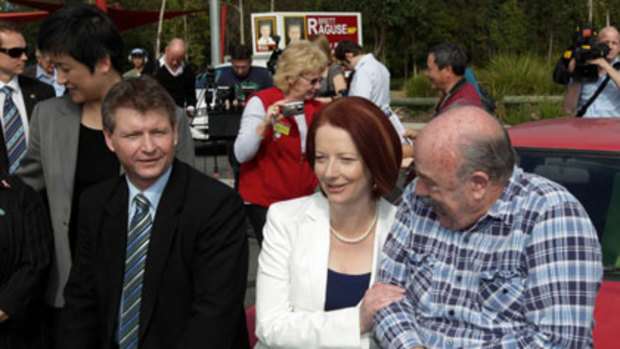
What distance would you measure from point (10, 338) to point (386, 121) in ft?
5.77

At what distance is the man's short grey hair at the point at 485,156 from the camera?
2.23 m

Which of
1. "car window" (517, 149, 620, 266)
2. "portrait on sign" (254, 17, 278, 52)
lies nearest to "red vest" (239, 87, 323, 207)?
"car window" (517, 149, 620, 266)

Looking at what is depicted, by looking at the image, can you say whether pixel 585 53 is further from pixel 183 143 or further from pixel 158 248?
pixel 158 248

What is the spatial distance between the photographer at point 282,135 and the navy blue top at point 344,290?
1919mm

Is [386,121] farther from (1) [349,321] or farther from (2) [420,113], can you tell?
(2) [420,113]

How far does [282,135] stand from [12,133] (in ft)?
5.16

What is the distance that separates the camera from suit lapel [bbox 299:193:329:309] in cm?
271

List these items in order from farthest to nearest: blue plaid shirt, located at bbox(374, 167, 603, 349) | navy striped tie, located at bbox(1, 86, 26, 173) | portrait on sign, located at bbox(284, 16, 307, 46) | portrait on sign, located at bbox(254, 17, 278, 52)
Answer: portrait on sign, located at bbox(284, 16, 307, 46) < portrait on sign, located at bbox(254, 17, 278, 52) < navy striped tie, located at bbox(1, 86, 26, 173) < blue plaid shirt, located at bbox(374, 167, 603, 349)

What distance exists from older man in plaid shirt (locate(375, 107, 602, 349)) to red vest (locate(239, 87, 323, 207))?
2.28 meters

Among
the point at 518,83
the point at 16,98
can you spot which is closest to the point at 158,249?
the point at 16,98

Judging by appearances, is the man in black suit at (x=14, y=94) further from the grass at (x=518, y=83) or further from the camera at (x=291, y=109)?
the grass at (x=518, y=83)

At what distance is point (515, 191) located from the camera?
2311 mm

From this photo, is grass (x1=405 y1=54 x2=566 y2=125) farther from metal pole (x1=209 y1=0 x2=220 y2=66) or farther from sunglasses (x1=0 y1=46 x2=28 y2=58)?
sunglasses (x1=0 y1=46 x2=28 y2=58)

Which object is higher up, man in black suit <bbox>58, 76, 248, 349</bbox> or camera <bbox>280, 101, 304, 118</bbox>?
camera <bbox>280, 101, 304, 118</bbox>
